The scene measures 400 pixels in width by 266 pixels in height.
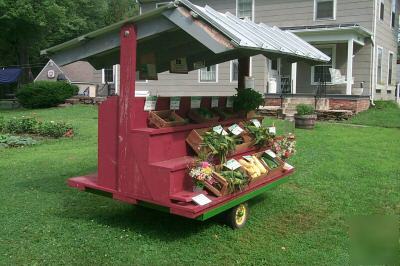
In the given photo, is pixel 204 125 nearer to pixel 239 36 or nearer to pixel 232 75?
pixel 239 36

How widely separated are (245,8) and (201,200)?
19069 millimetres

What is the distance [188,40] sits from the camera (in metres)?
5.74

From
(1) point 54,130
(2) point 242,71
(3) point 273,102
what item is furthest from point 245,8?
(2) point 242,71

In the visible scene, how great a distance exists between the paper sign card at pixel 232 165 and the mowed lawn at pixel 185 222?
69 centimetres

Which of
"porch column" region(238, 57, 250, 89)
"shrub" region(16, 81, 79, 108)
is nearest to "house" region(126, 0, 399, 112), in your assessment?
"shrub" region(16, 81, 79, 108)

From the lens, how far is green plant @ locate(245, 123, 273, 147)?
6.01 meters

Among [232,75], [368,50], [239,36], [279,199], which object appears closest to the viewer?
[239,36]

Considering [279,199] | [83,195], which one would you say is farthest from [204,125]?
[83,195]

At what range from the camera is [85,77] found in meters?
38.3

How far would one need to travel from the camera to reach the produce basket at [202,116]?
5717 mm

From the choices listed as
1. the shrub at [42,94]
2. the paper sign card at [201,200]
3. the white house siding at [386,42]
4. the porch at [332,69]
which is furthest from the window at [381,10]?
the paper sign card at [201,200]

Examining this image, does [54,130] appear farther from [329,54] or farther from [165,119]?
[329,54]

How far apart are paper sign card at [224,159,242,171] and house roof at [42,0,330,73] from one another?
3.94 ft

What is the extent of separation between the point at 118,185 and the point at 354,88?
16.8 m
